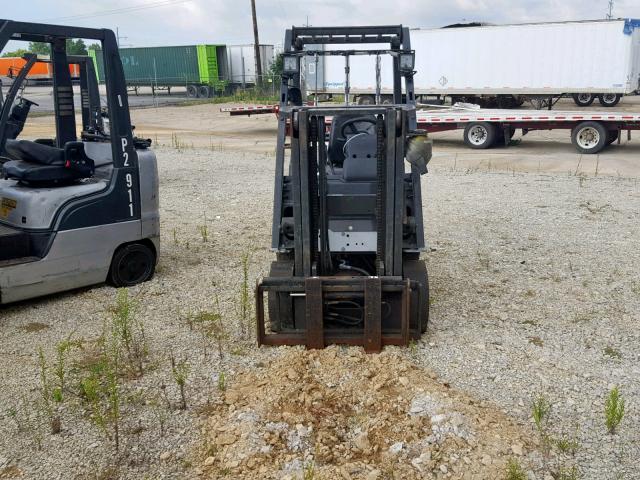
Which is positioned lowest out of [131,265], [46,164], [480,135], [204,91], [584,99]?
[131,265]

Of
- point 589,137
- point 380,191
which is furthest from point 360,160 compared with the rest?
point 589,137

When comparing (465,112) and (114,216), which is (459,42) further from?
(114,216)

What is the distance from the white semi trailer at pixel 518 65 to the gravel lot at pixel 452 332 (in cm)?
1407

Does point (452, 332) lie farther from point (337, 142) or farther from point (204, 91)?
point (204, 91)

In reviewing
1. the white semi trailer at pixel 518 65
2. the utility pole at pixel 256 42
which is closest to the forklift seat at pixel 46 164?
the white semi trailer at pixel 518 65

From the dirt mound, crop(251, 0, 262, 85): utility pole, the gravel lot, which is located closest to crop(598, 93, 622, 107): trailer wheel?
the gravel lot

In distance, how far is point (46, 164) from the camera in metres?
6.39

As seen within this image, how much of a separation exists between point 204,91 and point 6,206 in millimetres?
37085

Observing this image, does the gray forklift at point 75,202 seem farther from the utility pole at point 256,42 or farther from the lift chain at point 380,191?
the utility pole at point 256,42

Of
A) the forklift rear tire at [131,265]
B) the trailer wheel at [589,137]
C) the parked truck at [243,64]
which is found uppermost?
the parked truck at [243,64]

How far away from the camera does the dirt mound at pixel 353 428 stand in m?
3.78

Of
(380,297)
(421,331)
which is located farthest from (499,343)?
(380,297)

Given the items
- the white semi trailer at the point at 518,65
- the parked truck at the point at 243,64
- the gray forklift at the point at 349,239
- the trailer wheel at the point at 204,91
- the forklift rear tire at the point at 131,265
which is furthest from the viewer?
the parked truck at the point at 243,64

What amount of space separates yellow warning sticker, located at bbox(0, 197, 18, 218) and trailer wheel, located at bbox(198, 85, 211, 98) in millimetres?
36468
